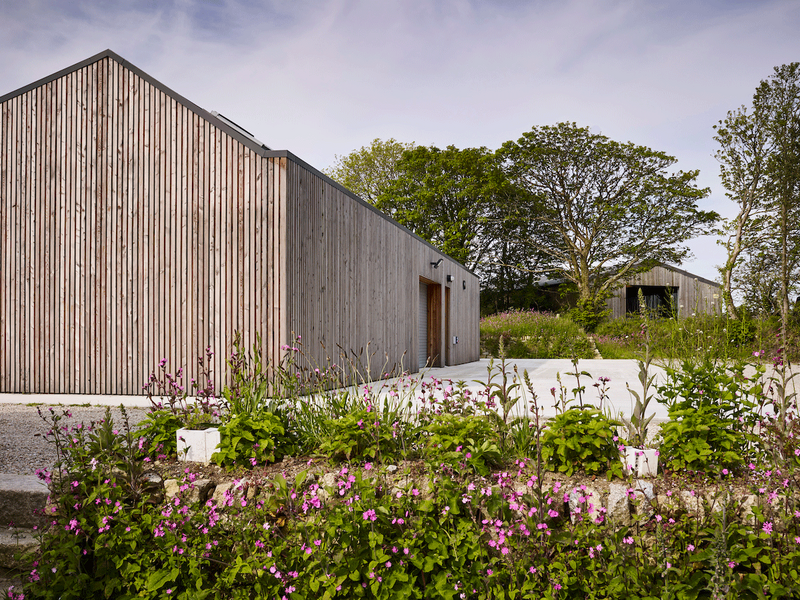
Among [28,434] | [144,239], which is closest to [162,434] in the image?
[28,434]

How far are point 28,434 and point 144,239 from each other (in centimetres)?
294

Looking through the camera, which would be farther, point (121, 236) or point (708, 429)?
point (121, 236)

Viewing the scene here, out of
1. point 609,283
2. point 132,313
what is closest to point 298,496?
point 132,313

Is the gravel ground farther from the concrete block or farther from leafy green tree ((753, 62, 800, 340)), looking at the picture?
leafy green tree ((753, 62, 800, 340))

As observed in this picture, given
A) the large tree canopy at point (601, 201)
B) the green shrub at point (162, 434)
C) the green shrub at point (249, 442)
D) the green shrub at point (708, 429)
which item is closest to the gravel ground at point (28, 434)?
the green shrub at point (162, 434)

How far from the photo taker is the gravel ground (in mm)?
2959

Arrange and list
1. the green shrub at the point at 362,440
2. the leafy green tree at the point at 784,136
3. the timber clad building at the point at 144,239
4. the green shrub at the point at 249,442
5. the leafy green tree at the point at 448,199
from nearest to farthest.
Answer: the green shrub at the point at 362,440 < the green shrub at the point at 249,442 < the timber clad building at the point at 144,239 < the leafy green tree at the point at 784,136 < the leafy green tree at the point at 448,199

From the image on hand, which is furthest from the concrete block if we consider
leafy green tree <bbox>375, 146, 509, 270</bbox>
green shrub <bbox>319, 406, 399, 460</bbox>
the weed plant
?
leafy green tree <bbox>375, 146, 509, 270</bbox>

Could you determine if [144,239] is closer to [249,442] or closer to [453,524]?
[249,442]

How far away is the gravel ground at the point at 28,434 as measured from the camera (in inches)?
116

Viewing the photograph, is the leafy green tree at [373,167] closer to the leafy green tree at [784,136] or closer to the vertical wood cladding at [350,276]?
the vertical wood cladding at [350,276]

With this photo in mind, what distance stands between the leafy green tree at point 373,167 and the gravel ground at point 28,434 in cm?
1960

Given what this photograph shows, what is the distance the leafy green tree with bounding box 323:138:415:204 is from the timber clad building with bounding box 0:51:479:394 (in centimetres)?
1718

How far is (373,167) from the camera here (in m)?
23.8
